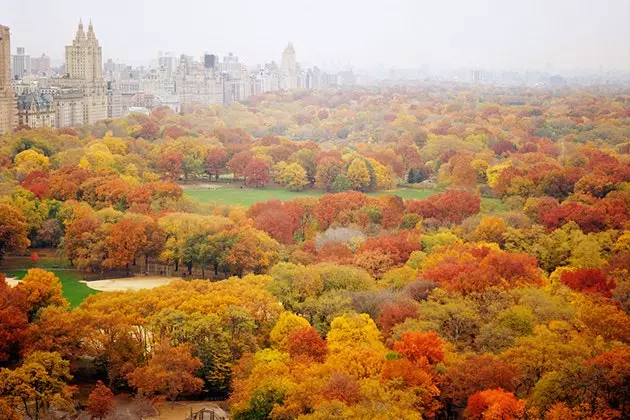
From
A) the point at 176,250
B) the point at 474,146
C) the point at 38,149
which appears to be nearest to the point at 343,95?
the point at 474,146

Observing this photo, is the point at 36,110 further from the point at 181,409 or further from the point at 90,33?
the point at 181,409

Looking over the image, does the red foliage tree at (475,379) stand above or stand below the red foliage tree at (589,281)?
below

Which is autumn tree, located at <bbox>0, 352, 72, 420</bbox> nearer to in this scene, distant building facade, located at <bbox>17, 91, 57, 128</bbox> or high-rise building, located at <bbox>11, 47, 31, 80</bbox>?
distant building facade, located at <bbox>17, 91, 57, 128</bbox>

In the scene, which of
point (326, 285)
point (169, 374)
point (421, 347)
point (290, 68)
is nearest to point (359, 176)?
point (326, 285)

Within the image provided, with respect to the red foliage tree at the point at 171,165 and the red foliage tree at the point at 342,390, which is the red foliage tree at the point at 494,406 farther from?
the red foliage tree at the point at 171,165

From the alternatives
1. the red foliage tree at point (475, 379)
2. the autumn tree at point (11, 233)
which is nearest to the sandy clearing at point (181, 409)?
the red foliage tree at point (475, 379)

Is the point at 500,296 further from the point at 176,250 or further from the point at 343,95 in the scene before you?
the point at 343,95
